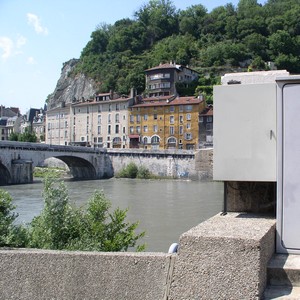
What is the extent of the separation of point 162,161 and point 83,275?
A: 7289cm

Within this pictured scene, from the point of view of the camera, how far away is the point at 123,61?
428 ft

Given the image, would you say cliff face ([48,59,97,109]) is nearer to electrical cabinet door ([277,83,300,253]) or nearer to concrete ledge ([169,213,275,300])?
electrical cabinet door ([277,83,300,253])

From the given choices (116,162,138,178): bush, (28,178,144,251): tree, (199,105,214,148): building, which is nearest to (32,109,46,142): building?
(116,162,138,178): bush

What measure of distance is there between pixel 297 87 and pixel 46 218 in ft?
21.1

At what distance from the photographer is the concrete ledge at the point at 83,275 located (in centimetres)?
342

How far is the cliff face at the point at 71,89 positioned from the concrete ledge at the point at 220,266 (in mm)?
120975

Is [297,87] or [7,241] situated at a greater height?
[297,87]

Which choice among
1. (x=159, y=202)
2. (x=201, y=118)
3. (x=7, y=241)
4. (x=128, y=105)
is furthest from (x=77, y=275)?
(x=128, y=105)

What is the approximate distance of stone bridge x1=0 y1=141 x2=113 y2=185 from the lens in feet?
210

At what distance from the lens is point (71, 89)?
130 meters

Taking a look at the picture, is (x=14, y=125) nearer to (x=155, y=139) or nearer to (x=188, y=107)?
(x=155, y=139)

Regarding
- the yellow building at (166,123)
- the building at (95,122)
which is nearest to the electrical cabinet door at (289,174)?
the yellow building at (166,123)

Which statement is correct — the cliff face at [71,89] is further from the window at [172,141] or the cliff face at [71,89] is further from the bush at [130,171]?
the bush at [130,171]

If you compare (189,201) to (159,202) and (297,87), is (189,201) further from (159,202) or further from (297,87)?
(297,87)
